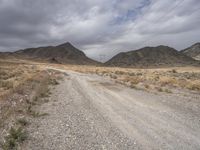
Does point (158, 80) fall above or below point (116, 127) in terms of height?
below

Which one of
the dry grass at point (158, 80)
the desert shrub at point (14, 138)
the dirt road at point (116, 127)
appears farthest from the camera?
the dry grass at point (158, 80)

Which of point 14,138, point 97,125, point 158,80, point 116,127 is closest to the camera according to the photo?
point 14,138

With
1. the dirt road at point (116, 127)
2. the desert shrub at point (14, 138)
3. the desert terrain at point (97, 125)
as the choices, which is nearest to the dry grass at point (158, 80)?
the desert terrain at point (97, 125)

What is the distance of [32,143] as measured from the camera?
723 centimetres

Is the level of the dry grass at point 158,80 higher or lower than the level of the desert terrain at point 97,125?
lower

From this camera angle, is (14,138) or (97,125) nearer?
(14,138)

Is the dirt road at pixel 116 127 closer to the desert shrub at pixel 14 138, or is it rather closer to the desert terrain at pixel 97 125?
the desert terrain at pixel 97 125

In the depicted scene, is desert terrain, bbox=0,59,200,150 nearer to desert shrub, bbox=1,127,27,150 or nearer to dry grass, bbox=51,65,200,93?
desert shrub, bbox=1,127,27,150

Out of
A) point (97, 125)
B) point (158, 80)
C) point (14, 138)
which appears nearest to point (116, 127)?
point (97, 125)

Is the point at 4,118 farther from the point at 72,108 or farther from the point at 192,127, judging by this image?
the point at 192,127

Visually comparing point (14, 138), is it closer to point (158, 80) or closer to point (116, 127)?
point (116, 127)

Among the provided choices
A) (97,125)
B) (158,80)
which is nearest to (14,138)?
(97,125)

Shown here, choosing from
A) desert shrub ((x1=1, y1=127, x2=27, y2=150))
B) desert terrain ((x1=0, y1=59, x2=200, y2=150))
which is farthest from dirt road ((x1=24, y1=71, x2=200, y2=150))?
desert shrub ((x1=1, y1=127, x2=27, y2=150))

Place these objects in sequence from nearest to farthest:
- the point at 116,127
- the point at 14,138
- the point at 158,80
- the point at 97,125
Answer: the point at 14,138, the point at 116,127, the point at 97,125, the point at 158,80
